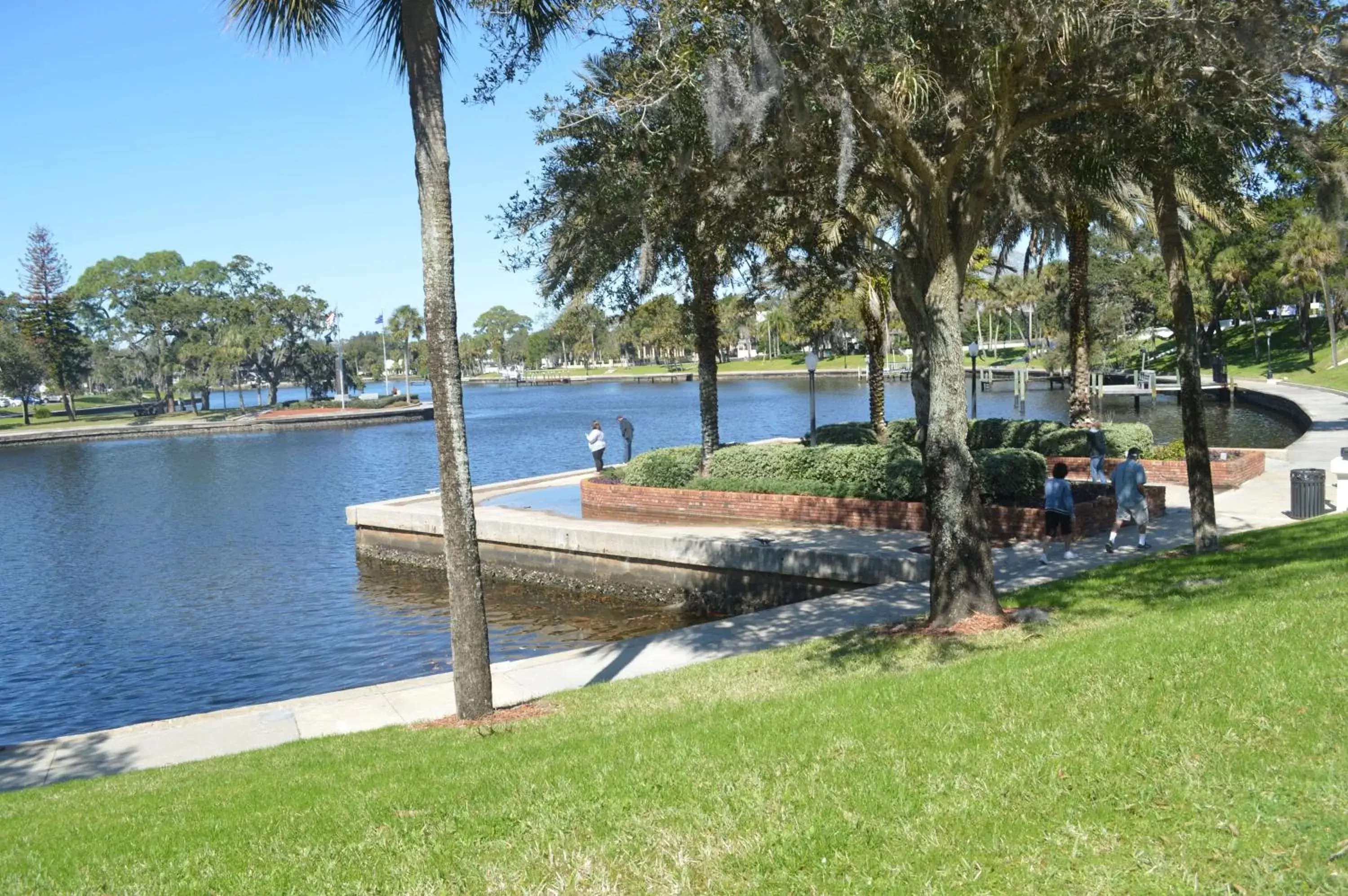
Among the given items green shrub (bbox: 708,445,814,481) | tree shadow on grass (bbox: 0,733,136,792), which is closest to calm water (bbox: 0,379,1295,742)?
tree shadow on grass (bbox: 0,733,136,792)

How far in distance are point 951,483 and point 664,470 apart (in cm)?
1227

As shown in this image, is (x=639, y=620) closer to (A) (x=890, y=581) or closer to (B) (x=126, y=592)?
(A) (x=890, y=581)

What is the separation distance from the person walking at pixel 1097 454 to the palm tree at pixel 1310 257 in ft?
119

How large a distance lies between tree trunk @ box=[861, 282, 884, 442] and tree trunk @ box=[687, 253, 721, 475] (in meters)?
3.80

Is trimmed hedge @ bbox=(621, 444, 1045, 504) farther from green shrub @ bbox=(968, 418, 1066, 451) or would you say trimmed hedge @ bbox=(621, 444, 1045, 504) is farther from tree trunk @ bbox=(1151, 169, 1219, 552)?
tree trunk @ bbox=(1151, 169, 1219, 552)

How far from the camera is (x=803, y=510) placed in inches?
812

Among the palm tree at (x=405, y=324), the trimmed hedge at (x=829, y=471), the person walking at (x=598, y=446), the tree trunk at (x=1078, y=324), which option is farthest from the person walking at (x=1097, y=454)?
the palm tree at (x=405, y=324)

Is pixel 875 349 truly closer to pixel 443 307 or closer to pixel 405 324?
pixel 443 307

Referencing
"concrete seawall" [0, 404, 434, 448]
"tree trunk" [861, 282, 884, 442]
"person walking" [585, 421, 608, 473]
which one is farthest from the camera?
"concrete seawall" [0, 404, 434, 448]

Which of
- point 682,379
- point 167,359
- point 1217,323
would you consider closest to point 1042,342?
point 1217,323

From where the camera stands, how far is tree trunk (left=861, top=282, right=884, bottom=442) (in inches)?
1008

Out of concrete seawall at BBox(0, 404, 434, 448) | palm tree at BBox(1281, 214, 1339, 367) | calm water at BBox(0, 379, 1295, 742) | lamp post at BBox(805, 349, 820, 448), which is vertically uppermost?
palm tree at BBox(1281, 214, 1339, 367)

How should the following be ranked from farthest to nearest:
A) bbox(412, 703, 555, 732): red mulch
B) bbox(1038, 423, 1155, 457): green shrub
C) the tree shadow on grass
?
bbox(1038, 423, 1155, 457): green shrub
bbox(412, 703, 555, 732): red mulch
the tree shadow on grass

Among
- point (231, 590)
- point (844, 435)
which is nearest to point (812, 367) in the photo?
point (844, 435)
